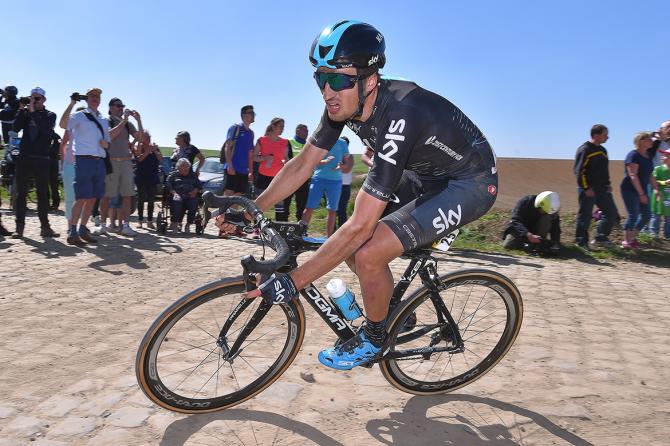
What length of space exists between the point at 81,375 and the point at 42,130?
6.49 meters

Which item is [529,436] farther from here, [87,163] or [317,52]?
[87,163]

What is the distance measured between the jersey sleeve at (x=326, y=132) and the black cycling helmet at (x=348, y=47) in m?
0.50

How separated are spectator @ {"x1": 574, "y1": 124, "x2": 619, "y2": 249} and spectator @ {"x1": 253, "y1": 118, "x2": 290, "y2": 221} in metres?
5.28

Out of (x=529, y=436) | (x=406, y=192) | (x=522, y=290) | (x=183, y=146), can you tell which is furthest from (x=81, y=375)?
(x=183, y=146)

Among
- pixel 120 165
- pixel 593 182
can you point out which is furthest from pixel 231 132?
pixel 593 182

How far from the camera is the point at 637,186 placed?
10.9 metres

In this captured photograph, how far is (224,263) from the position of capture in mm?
8492

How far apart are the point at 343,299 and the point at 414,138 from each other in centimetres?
109

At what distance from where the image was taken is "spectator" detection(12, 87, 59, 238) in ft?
30.4

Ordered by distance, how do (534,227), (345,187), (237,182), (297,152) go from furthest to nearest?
(345,187)
(297,152)
(237,182)
(534,227)

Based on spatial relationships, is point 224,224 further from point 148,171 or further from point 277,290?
point 148,171

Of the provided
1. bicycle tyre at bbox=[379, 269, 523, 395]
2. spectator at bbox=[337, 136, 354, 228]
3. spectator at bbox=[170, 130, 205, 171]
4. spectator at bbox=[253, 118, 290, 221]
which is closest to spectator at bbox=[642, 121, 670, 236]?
spectator at bbox=[337, 136, 354, 228]

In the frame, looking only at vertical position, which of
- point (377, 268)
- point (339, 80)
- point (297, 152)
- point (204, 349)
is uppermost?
point (339, 80)

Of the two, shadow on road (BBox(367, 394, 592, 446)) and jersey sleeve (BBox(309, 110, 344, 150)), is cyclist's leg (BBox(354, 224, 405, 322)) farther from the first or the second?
jersey sleeve (BBox(309, 110, 344, 150))
